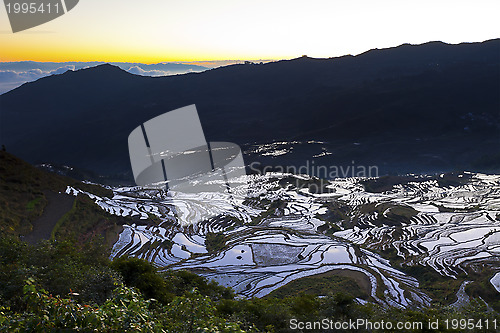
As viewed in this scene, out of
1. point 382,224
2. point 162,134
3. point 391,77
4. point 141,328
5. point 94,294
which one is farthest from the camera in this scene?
point 391,77

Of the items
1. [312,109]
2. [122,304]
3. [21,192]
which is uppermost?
[122,304]

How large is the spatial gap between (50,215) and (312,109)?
9561 centimetres

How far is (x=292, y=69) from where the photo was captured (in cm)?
14438

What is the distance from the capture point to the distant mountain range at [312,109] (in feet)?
267

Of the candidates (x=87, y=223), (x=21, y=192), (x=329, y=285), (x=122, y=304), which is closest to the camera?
(x=122, y=304)

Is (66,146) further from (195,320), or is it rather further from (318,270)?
(195,320)

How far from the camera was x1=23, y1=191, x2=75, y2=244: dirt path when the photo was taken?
21.7 metres

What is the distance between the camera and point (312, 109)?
112 meters

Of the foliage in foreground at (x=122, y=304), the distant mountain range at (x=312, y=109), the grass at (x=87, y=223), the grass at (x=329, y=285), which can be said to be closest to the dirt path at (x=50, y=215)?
the grass at (x=87, y=223)

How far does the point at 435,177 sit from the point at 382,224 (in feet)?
84.9

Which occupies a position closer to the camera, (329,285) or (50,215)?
(329,285)

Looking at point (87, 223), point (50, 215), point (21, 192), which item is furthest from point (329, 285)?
point (21, 192)

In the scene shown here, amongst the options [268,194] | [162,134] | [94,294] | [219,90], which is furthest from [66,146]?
[94,294]

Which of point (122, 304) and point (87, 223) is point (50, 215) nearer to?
point (87, 223)
